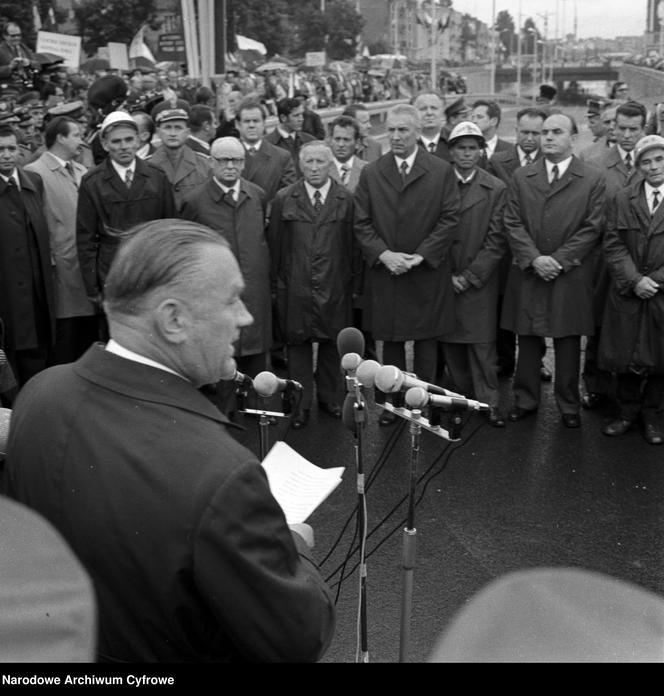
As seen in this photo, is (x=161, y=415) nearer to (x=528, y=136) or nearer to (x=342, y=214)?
(x=342, y=214)

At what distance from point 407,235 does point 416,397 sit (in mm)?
4060

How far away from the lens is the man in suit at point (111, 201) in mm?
6898

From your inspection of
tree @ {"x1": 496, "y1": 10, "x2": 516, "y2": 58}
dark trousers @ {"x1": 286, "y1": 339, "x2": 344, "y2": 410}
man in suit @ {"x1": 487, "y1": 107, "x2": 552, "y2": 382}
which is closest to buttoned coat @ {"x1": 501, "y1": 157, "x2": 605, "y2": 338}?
man in suit @ {"x1": 487, "y1": 107, "x2": 552, "y2": 382}

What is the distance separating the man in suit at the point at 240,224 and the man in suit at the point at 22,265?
1043 mm

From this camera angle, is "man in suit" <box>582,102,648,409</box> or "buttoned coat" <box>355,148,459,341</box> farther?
"man in suit" <box>582,102,648,409</box>

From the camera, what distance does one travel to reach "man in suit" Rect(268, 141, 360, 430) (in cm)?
694

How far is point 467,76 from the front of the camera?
87.8 m

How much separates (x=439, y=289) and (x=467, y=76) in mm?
85092

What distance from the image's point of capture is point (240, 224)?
684 cm

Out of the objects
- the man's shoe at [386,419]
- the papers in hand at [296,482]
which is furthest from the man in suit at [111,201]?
the papers in hand at [296,482]

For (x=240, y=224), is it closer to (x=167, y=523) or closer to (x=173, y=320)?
(x=173, y=320)

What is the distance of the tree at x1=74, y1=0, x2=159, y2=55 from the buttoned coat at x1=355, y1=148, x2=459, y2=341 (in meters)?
32.9

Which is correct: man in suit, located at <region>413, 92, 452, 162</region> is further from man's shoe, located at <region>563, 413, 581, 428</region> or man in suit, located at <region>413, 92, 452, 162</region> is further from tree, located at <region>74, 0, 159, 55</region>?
tree, located at <region>74, 0, 159, 55</region>

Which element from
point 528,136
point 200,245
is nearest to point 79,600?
point 200,245
